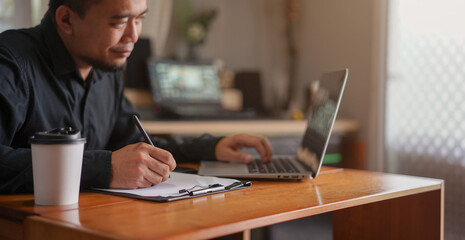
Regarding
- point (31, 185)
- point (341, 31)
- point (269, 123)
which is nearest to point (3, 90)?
point (31, 185)

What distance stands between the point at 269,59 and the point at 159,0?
87cm

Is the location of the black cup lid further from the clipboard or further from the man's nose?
the man's nose

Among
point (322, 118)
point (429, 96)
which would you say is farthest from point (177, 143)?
point (429, 96)

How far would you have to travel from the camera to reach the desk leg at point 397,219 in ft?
3.80

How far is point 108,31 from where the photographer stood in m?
1.33

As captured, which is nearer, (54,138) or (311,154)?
(54,138)

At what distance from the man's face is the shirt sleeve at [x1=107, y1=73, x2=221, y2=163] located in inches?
10.4

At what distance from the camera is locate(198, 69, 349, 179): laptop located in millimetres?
1132

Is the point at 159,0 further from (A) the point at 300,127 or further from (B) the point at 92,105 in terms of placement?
(B) the point at 92,105

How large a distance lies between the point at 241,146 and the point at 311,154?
0.22 metres

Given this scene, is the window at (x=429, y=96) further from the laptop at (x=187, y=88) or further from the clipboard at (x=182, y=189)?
the clipboard at (x=182, y=189)

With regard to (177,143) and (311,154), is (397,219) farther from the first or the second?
(177,143)

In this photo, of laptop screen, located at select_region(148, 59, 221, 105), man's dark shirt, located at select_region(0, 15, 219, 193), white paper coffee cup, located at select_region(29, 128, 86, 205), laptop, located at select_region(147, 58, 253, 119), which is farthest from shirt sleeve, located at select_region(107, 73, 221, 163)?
laptop screen, located at select_region(148, 59, 221, 105)

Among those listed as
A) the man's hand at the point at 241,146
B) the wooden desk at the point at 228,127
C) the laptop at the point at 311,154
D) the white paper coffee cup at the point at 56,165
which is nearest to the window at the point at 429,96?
the wooden desk at the point at 228,127
